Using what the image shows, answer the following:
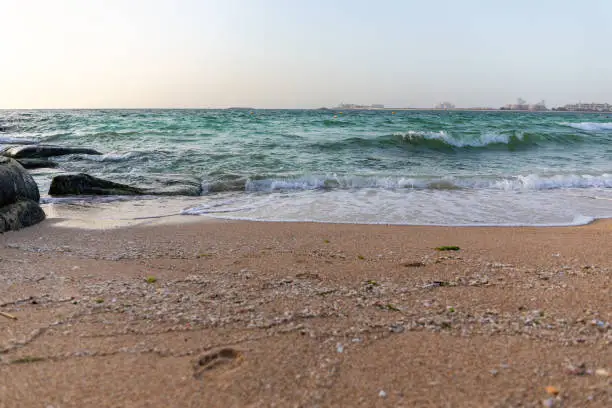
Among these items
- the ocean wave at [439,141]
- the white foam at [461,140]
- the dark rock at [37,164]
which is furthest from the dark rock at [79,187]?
the white foam at [461,140]

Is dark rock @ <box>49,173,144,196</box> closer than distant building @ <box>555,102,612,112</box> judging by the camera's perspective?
Yes

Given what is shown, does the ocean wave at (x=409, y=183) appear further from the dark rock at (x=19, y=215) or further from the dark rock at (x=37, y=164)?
the dark rock at (x=37, y=164)

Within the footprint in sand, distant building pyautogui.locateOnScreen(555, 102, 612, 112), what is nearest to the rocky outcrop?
the footprint in sand

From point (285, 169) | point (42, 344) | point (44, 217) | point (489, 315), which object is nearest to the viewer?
point (42, 344)

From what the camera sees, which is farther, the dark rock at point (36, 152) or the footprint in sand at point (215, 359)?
the dark rock at point (36, 152)

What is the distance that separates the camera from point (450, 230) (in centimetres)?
570

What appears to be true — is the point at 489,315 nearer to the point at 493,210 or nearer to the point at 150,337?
the point at 150,337

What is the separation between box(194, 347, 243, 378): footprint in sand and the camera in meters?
2.14

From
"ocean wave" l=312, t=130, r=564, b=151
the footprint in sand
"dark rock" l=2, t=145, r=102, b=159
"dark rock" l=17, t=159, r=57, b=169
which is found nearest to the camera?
the footprint in sand

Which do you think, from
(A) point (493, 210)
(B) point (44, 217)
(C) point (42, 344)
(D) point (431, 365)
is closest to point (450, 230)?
(A) point (493, 210)

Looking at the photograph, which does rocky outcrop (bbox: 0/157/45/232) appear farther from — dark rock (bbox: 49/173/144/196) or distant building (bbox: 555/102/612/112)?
distant building (bbox: 555/102/612/112)

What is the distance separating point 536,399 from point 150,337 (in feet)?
6.22

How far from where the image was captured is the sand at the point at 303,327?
196 centimetres

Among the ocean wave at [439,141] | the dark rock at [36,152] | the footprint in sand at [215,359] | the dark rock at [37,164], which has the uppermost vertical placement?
the ocean wave at [439,141]
